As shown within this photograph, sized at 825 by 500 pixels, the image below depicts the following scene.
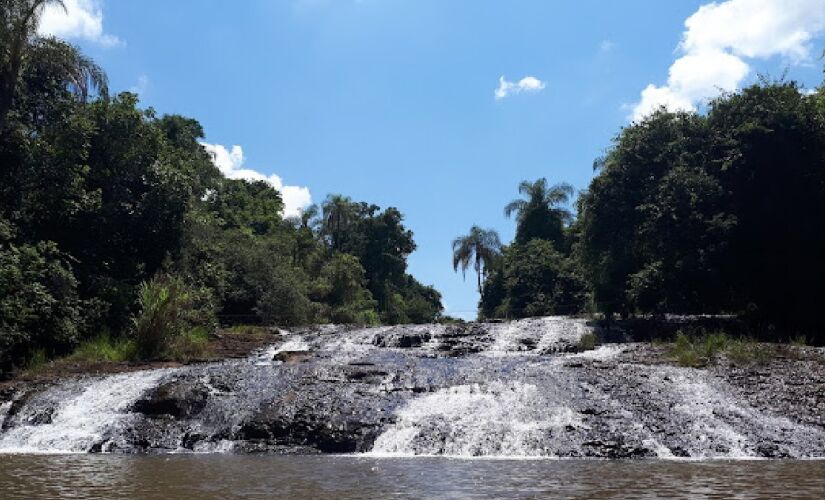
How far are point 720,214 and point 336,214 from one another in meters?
43.8

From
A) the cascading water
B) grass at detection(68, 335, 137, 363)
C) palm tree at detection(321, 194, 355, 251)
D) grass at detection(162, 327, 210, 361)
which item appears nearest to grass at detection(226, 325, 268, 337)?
grass at detection(162, 327, 210, 361)

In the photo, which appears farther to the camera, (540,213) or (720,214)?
(540,213)

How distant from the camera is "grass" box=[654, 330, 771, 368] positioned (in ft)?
49.3

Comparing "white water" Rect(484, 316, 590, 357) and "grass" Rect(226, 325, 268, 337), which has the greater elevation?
"grass" Rect(226, 325, 268, 337)

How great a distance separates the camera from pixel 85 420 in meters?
12.1

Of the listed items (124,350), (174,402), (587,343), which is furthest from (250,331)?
(174,402)

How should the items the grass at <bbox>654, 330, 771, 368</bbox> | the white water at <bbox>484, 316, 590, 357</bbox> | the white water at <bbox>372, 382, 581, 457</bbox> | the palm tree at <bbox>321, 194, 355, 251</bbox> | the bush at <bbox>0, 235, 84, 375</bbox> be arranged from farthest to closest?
the palm tree at <bbox>321, 194, 355, 251</bbox> < the white water at <bbox>484, 316, 590, 357</bbox> < the bush at <bbox>0, 235, 84, 375</bbox> < the grass at <bbox>654, 330, 771, 368</bbox> < the white water at <bbox>372, 382, 581, 457</bbox>

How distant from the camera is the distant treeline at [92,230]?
1767 cm

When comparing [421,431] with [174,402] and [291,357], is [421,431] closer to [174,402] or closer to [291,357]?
Answer: [174,402]

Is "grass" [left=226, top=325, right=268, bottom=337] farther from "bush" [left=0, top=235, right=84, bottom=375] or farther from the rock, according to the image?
the rock

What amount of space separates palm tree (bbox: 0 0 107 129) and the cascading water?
1081 cm

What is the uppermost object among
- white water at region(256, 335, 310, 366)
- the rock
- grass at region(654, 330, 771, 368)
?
white water at region(256, 335, 310, 366)

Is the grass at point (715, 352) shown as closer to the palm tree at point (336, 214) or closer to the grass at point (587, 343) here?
the grass at point (587, 343)

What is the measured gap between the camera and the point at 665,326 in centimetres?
2381
